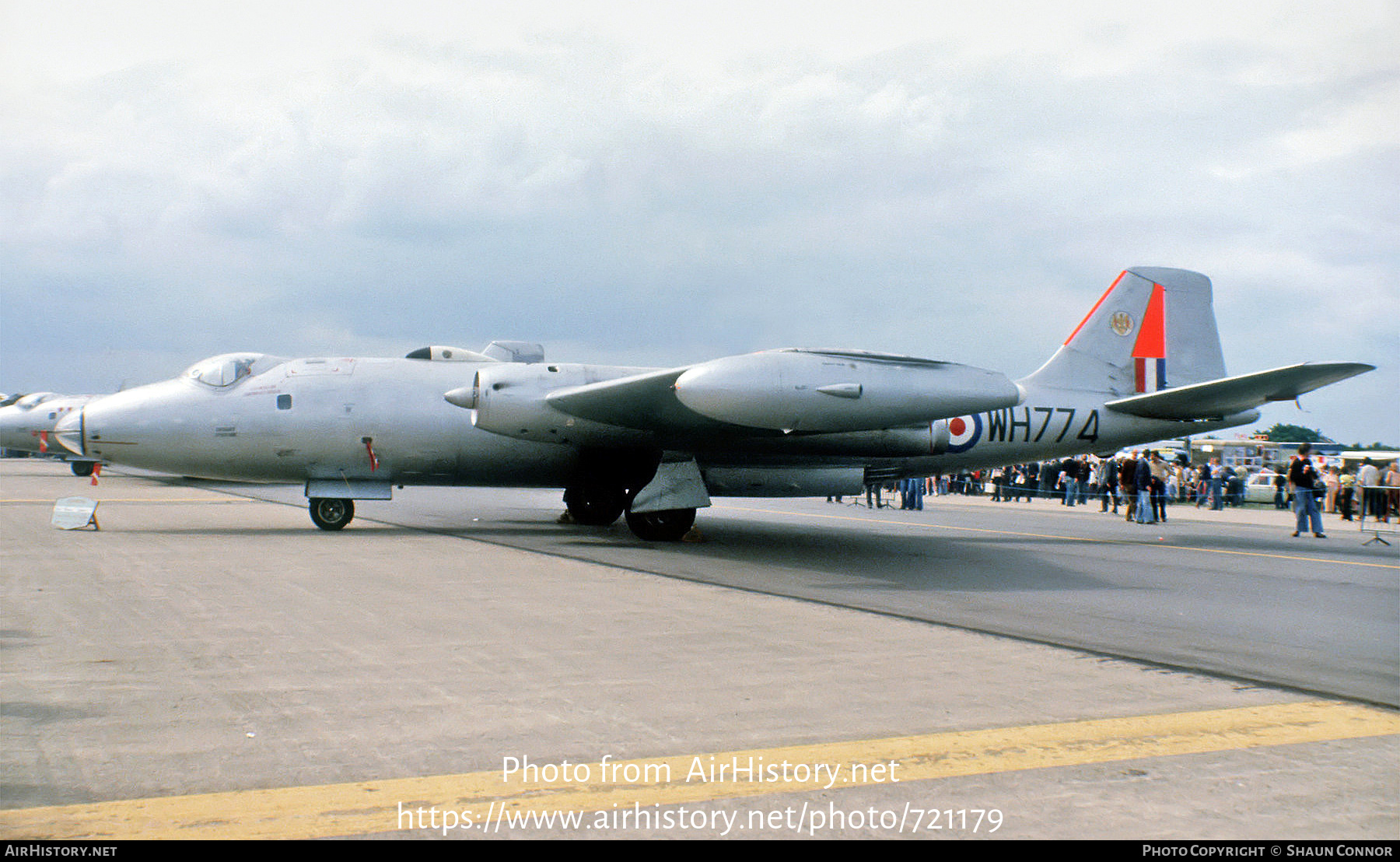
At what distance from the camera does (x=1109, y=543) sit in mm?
17859

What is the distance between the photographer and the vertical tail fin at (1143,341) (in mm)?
18078

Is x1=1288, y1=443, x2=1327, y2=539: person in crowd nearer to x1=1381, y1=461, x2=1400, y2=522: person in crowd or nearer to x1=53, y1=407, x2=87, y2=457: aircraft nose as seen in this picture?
x1=1381, y1=461, x2=1400, y2=522: person in crowd

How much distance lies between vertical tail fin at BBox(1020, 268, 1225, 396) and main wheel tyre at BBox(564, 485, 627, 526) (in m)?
7.48

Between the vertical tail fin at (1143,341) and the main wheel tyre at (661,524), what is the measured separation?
689 cm

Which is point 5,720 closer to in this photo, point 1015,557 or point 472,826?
point 472,826

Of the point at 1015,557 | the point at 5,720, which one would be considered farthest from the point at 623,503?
the point at 5,720

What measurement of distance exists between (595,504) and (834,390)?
268 inches

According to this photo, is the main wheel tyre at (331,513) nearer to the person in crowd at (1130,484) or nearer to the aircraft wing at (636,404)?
the aircraft wing at (636,404)

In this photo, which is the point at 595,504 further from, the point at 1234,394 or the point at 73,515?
the point at 1234,394

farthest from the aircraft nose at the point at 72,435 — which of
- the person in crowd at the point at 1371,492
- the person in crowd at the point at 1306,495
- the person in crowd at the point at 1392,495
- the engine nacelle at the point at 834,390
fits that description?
the person in crowd at the point at 1392,495

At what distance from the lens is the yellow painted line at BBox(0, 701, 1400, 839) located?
376 cm

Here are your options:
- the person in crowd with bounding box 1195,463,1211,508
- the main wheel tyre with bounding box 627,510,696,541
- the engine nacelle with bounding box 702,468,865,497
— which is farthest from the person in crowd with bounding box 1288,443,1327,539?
the person in crowd with bounding box 1195,463,1211,508

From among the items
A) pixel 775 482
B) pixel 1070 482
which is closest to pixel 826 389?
pixel 775 482
